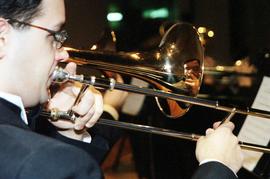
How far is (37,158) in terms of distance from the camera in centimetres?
74

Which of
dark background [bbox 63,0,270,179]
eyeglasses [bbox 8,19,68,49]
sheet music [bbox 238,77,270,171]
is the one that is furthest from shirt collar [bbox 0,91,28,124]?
sheet music [bbox 238,77,270,171]

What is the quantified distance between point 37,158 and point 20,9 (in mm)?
326

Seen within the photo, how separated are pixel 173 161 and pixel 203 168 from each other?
1.44 metres

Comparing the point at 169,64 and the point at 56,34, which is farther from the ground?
the point at 56,34

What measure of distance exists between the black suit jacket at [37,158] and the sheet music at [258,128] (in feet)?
2.37

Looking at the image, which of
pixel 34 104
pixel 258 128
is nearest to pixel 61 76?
pixel 34 104

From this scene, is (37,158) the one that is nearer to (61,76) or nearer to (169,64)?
(61,76)

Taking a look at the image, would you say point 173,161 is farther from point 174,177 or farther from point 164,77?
point 164,77

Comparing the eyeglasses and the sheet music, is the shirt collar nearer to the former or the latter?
the eyeglasses

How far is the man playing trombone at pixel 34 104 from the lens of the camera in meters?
0.74

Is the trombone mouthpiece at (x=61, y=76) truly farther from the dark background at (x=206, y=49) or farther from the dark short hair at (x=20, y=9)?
the dark background at (x=206, y=49)

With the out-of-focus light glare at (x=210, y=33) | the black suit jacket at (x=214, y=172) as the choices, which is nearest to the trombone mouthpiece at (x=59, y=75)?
the black suit jacket at (x=214, y=172)

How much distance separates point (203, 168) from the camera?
94 centimetres

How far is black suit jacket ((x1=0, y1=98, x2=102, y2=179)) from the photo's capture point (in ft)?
2.40
